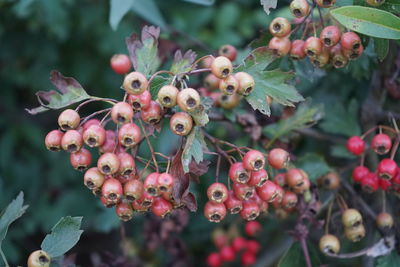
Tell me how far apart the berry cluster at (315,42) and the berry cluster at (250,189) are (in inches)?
13.6

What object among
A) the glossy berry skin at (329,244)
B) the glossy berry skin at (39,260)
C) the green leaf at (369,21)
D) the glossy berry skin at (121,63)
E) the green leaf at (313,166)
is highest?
the green leaf at (369,21)

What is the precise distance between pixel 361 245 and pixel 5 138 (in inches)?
96.9

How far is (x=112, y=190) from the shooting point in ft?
5.44

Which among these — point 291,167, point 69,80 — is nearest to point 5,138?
point 69,80

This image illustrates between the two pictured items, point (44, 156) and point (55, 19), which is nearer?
point (55, 19)

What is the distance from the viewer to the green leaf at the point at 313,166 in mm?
2234

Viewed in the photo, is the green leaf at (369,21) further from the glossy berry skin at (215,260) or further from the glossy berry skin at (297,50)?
the glossy berry skin at (215,260)

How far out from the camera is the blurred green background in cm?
337

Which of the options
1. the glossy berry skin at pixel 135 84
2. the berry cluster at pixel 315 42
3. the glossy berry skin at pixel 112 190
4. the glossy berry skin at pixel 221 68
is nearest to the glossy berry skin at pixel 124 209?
the glossy berry skin at pixel 112 190

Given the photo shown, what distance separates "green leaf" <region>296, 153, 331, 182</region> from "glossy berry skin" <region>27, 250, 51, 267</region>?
105 cm

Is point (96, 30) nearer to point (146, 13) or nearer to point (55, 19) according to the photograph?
point (55, 19)

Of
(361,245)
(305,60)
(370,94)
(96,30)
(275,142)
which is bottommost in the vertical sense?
(361,245)

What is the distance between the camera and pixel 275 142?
7.50ft

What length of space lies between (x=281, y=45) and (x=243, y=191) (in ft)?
1.71
